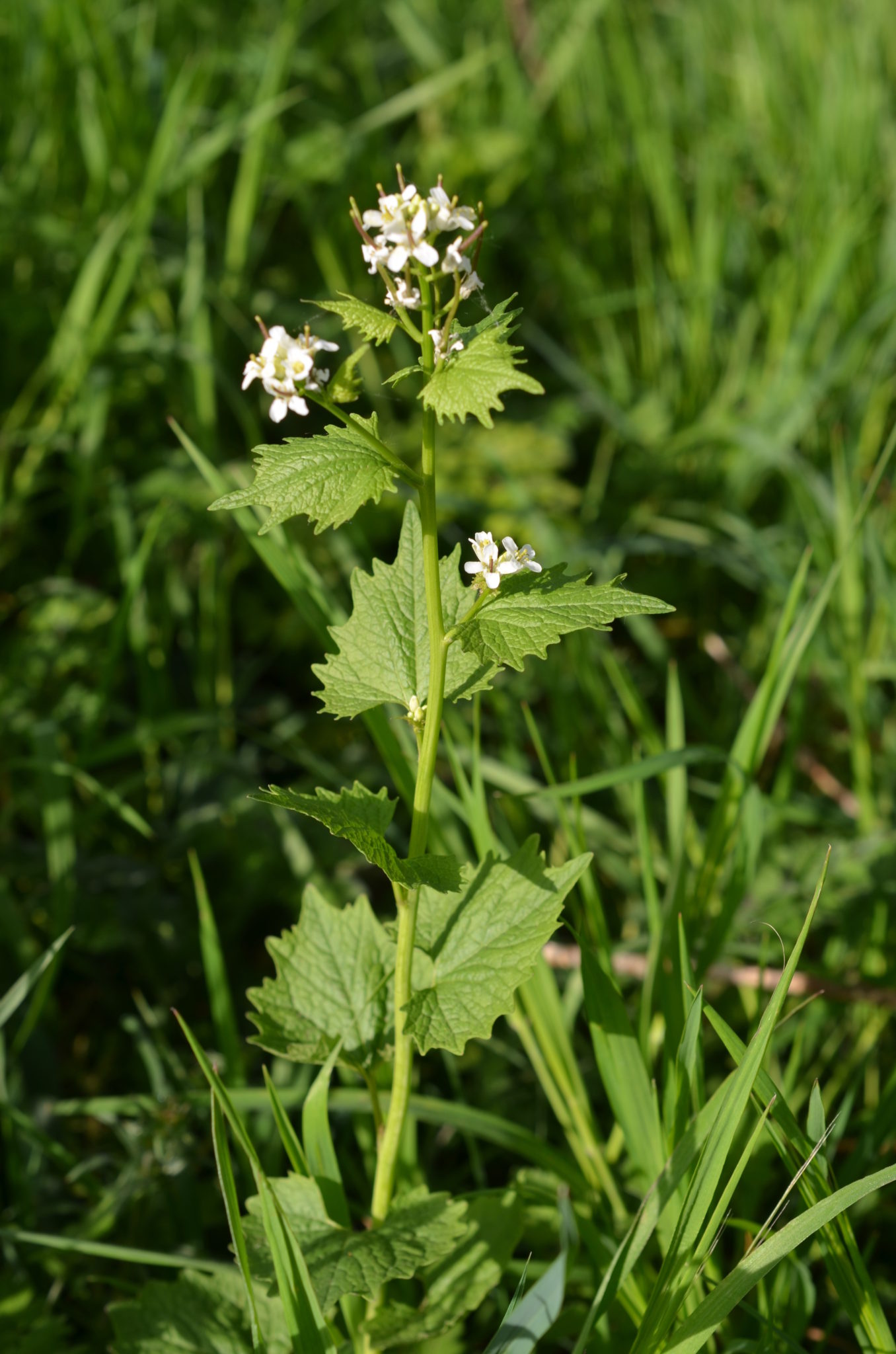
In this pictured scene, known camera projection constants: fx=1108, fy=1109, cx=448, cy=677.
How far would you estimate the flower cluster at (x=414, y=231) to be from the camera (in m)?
0.95

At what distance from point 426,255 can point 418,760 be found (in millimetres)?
539

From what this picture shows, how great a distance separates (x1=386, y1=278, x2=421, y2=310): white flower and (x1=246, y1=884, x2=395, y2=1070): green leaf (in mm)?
698

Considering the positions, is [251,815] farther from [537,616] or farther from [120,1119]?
[537,616]

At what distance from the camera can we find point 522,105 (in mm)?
3553

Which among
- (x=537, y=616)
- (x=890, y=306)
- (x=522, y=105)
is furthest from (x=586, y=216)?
(x=537, y=616)

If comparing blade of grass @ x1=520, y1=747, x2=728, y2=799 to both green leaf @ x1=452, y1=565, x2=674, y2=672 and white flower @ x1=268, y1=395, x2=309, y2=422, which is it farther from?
white flower @ x1=268, y1=395, x2=309, y2=422

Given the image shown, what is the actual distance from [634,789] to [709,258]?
80.2 inches

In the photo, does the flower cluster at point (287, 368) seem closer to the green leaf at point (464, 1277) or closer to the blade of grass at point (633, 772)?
the blade of grass at point (633, 772)

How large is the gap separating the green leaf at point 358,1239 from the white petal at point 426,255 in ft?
3.19

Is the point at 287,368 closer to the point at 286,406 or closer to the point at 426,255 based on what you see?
the point at 286,406

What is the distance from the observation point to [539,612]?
40.7 inches

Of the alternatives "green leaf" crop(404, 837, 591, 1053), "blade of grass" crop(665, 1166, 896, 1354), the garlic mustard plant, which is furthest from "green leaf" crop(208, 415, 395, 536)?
"blade of grass" crop(665, 1166, 896, 1354)

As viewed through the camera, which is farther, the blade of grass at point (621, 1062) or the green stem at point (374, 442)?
the blade of grass at point (621, 1062)

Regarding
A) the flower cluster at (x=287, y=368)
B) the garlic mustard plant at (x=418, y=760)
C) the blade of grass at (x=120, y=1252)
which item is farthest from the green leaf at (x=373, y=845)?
the blade of grass at (x=120, y=1252)
